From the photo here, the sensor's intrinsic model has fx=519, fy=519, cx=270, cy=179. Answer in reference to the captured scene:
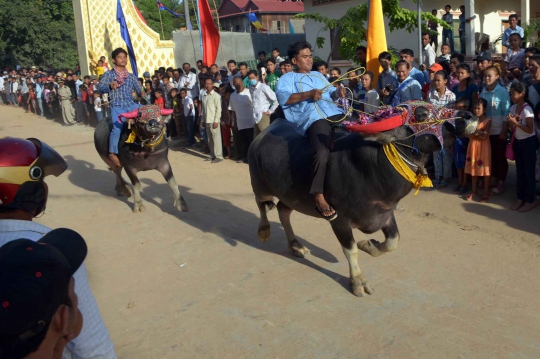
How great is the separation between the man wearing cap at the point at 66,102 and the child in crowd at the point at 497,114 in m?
16.2

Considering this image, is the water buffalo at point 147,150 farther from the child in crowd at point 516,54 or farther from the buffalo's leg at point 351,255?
the child in crowd at point 516,54

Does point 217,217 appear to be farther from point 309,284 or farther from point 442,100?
point 442,100

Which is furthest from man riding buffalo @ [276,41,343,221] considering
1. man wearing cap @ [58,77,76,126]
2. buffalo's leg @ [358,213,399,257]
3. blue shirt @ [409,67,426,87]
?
man wearing cap @ [58,77,76,126]

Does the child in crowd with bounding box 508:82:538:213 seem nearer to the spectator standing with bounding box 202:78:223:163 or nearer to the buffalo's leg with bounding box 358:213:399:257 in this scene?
the buffalo's leg with bounding box 358:213:399:257

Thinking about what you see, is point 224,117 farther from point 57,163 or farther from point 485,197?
point 57,163

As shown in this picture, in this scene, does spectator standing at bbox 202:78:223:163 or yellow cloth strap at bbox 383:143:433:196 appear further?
spectator standing at bbox 202:78:223:163

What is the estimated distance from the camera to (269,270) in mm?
5387

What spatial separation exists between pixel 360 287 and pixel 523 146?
3.32m

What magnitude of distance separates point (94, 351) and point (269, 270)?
337 cm

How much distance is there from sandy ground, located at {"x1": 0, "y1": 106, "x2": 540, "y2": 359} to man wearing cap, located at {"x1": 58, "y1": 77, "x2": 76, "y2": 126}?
1258 cm

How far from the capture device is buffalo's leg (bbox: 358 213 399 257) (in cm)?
473

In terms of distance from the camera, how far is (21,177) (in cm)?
212

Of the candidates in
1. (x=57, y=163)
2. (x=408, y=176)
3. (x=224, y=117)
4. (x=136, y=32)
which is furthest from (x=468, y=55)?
(x=136, y=32)

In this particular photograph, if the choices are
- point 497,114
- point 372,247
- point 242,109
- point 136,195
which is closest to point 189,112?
point 242,109
